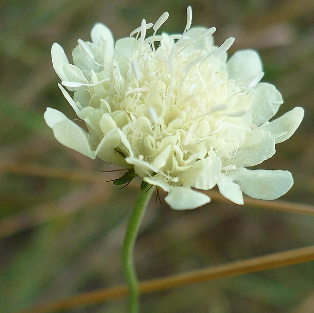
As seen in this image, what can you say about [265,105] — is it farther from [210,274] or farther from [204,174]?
[210,274]

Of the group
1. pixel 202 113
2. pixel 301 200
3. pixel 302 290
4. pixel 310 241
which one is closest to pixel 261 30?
pixel 301 200

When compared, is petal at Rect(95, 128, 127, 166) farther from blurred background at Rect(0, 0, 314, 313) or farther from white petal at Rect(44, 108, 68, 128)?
blurred background at Rect(0, 0, 314, 313)

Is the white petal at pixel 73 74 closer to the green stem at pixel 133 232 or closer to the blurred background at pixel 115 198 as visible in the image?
the green stem at pixel 133 232

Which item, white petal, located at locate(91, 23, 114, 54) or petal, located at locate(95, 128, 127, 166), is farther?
white petal, located at locate(91, 23, 114, 54)

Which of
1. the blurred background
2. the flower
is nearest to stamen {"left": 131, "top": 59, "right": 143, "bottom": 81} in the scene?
the flower

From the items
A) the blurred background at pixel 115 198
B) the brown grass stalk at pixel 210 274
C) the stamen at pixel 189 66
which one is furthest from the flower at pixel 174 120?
the blurred background at pixel 115 198

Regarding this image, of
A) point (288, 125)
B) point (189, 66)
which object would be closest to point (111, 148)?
point (189, 66)
